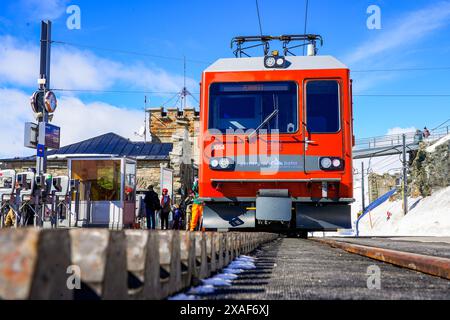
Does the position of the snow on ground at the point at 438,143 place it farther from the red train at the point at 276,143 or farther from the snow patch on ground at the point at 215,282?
the snow patch on ground at the point at 215,282

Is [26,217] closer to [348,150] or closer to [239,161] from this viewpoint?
[239,161]

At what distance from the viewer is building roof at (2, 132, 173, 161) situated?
30516 mm

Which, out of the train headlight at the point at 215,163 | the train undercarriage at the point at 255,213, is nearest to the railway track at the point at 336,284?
the train undercarriage at the point at 255,213

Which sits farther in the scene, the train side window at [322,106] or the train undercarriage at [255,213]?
the train side window at [322,106]

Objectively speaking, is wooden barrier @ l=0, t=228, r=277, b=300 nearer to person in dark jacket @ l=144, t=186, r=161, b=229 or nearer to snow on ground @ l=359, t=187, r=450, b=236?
person in dark jacket @ l=144, t=186, r=161, b=229

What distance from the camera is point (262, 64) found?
9.15 m

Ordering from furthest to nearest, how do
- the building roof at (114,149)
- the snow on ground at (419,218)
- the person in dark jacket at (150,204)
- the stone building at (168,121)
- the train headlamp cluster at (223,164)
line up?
1. the stone building at (168,121)
2. the building roof at (114,149)
3. the snow on ground at (419,218)
4. the person in dark jacket at (150,204)
5. the train headlamp cluster at (223,164)

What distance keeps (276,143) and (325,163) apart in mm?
878

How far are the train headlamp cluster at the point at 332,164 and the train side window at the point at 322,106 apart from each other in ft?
1.71

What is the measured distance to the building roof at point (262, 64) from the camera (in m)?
9.08

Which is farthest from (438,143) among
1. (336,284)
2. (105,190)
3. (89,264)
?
(89,264)

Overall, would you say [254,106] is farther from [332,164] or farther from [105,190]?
[105,190]
